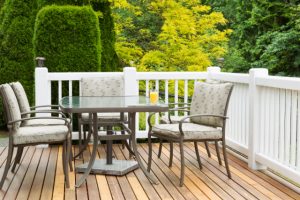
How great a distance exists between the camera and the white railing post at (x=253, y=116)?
5.24 m

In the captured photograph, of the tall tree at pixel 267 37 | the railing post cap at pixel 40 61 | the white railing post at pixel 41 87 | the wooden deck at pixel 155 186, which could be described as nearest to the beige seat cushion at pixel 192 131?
the wooden deck at pixel 155 186

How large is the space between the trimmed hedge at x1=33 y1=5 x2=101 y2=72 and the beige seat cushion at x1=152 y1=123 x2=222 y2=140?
101 inches

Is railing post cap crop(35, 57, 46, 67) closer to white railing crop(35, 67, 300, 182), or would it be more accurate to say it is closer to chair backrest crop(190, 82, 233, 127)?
white railing crop(35, 67, 300, 182)

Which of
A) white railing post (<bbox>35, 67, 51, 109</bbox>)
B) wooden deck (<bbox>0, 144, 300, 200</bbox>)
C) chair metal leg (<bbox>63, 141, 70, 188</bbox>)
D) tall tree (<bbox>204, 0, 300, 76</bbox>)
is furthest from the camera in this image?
tall tree (<bbox>204, 0, 300, 76</bbox>)

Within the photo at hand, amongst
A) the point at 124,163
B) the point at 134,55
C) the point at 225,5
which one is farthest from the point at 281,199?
the point at 225,5

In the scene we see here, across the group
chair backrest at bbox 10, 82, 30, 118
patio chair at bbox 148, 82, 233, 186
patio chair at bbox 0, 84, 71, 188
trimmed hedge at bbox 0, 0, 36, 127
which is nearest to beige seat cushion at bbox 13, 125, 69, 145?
patio chair at bbox 0, 84, 71, 188

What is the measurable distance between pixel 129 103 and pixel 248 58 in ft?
41.9

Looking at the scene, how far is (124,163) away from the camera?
17.4 feet

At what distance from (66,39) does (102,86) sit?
52.4 inches

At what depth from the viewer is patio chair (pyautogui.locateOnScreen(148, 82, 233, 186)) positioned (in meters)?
4.63

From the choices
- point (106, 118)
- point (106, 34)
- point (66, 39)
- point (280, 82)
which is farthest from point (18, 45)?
point (280, 82)

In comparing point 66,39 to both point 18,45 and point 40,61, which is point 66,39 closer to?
point 40,61

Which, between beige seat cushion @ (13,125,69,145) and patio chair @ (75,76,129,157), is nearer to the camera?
beige seat cushion @ (13,125,69,145)

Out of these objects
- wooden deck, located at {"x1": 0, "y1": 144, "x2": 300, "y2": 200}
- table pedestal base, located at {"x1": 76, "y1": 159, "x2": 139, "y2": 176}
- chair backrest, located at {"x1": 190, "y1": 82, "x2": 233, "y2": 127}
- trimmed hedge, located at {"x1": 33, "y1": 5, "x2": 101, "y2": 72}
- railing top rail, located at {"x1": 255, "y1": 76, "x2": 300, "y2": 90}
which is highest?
trimmed hedge, located at {"x1": 33, "y1": 5, "x2": 101, "y2": 72}
